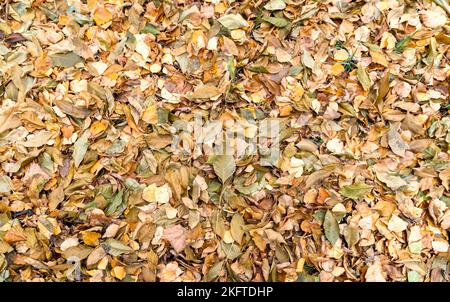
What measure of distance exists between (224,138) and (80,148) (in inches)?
16.6

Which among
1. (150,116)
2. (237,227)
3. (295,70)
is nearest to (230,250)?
(237,227)

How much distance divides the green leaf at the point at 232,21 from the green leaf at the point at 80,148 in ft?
1.78

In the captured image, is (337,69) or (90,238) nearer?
(90,238)

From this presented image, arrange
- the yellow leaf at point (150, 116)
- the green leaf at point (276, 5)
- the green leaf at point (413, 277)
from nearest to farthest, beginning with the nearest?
the green leaf at point (413, 277)
the yellow leaf at point (150, 116)
the green leaf at point (276, 5)

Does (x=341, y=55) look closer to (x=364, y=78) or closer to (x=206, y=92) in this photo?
(x=364, y=78)

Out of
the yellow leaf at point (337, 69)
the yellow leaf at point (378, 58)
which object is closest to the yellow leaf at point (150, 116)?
the yellow leaf at point (337, 69)

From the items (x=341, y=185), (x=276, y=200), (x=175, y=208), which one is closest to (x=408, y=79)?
(x=341, y=185)

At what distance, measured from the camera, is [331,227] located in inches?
56.7

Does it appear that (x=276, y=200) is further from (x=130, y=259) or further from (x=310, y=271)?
(x=130, y=259)

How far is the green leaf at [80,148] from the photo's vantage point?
149 centimetres

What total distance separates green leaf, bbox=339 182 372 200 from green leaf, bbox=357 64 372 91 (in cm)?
30

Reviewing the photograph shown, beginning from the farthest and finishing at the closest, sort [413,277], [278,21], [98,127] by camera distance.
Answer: [278,21], [98,127], [413,277]

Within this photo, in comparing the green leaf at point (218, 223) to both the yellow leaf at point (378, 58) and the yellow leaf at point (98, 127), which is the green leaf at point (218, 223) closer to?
the yellow leaf at point (98, 127)
